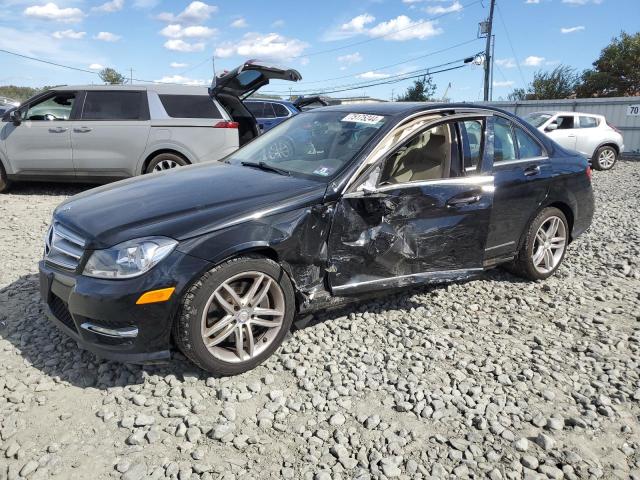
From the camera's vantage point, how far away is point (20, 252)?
5.29 metres

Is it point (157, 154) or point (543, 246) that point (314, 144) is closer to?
point (543, 246)

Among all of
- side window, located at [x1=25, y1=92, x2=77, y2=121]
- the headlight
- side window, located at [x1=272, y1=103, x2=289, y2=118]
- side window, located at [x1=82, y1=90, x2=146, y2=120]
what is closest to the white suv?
side window, located at [x1=272, y1=103, x2=289, y2=118]

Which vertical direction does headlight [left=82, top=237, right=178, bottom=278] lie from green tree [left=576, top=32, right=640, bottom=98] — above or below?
below

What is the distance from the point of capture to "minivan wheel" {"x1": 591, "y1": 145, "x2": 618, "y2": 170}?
46.4 ft

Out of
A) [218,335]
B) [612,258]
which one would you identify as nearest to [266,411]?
[218,335]

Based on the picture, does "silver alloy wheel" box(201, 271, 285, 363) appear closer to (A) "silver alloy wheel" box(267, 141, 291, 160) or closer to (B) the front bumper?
(B) the front bumper

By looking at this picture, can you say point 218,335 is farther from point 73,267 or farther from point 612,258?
point 612,258

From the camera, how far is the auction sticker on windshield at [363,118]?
12.2 ft

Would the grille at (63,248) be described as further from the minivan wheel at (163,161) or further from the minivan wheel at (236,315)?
the minivan wheel at (163,161)

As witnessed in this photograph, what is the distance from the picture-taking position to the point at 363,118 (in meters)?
3.83

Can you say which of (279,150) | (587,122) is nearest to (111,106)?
(279,150)

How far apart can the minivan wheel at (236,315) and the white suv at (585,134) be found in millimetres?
12493

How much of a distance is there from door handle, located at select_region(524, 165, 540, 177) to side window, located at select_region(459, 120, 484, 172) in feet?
1.92

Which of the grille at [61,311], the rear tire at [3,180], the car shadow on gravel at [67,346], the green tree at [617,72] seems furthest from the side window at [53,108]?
the green tree at [617,72]
